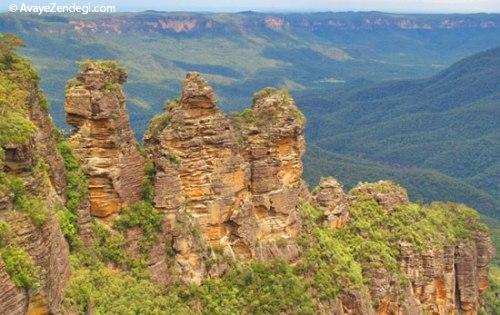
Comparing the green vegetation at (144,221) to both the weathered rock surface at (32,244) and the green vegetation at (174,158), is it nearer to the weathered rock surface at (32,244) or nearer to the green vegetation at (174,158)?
the green vegetation at (174,158)

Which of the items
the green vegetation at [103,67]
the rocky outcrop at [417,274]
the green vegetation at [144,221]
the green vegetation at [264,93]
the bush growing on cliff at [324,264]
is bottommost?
the rocky outcrop at [417,274]

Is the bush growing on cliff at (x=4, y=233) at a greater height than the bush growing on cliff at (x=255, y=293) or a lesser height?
greater

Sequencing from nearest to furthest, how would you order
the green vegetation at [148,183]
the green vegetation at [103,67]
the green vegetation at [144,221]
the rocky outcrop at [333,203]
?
the green vegetation at [103,67] < the green vegetation at [144,221] < the green vegetation at [148,183] < the rocky outcrop at [333,203]

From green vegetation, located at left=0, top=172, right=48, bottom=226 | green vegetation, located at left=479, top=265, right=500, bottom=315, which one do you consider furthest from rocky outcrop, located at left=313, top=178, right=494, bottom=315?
green vegetation, located at left=0, top=172, right=48, bottom=226

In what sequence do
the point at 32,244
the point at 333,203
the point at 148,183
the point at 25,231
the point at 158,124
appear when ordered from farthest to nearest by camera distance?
the point at 333,203 < the point at 158,124 < the point at 148,183 < the point at 32,244 < the point at 25,231

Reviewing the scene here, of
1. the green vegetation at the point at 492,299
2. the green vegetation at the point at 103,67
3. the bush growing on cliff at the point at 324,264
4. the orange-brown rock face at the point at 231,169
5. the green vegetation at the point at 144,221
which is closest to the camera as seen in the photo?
the green vegetation at the point at 103,67

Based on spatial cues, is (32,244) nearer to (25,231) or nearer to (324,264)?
(25,231)

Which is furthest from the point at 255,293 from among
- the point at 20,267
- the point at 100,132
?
the point at 20,267

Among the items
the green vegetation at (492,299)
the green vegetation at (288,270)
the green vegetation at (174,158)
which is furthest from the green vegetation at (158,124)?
the green vegetation at (492,299)
